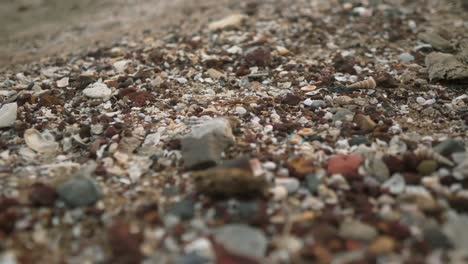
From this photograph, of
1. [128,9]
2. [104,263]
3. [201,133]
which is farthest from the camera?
[128,9]

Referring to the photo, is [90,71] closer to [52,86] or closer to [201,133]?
[52,86]

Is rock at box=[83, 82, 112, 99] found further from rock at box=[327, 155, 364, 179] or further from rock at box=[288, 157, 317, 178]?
rock at box=[327, 155, 364, 179]

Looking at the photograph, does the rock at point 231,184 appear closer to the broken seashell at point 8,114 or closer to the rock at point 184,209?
the rock at point 184,209

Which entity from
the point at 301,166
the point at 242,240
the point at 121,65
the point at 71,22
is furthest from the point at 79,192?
the point at 71,22

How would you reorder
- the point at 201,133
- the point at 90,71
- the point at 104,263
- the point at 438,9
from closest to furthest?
the point at 104,263
the point at 201,133
the point at 90,71
the point at 438,9

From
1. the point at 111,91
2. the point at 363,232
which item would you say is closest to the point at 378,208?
the point at 363,232

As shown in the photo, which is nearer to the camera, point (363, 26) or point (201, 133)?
point (201, 133)
